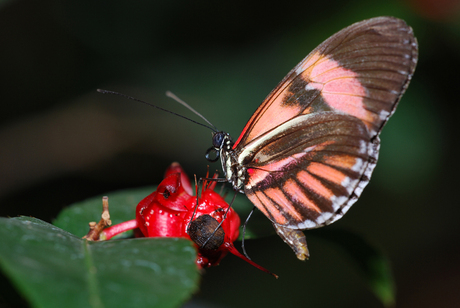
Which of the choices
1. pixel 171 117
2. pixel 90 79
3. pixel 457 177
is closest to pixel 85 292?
pixel 171 117

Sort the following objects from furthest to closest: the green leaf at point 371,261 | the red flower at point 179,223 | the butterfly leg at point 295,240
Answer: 1. the green leaf at point 371,261
2. the butterfly leg at point 295,240
3. the red flower at point 179,223

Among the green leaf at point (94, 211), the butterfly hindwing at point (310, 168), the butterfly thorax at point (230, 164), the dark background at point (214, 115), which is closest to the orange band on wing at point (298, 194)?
the butterfly hindwing at point (310, 168)

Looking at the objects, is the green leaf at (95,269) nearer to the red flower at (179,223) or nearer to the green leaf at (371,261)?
the red flower at (179,223)

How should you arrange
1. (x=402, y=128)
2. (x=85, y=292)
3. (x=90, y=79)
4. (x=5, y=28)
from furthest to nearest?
(x=90, y=79), (x=5, y=28), (x=402, y=128), (x=85, y=292)

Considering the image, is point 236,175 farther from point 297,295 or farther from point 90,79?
point 90,79

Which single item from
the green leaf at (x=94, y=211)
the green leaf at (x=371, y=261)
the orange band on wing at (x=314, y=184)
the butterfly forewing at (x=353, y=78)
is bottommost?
the green leaf at (x=371, y=261)

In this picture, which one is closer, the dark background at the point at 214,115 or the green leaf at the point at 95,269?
the green leaf at the point at 95,269

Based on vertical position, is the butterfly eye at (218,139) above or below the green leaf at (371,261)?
above
